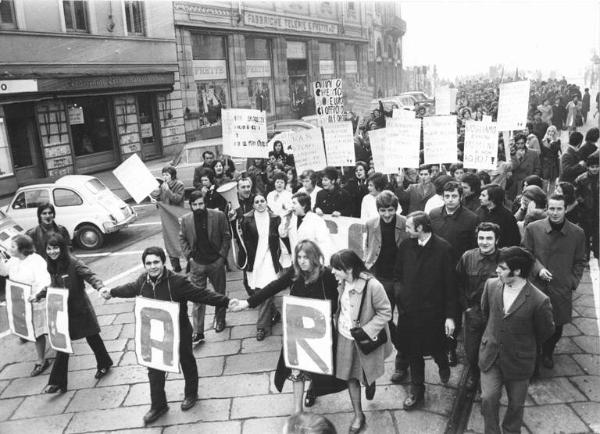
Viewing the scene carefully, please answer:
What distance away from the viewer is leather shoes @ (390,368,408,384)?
16.5 feet

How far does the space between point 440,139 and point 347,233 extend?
226 centimetres

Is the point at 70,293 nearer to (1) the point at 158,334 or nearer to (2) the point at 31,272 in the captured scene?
(2) the point at 31,272

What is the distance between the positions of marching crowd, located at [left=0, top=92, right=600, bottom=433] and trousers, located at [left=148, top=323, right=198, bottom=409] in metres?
0.01

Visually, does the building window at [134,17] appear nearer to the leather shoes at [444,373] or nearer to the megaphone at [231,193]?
the megaphone at [231,193]

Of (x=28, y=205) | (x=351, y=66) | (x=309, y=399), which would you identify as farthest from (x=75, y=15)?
(x=351, y=66)

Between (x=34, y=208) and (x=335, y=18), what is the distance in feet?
96.1

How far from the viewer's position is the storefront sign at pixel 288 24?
2705 centimetres

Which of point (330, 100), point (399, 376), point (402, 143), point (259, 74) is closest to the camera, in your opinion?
point (399, 376)

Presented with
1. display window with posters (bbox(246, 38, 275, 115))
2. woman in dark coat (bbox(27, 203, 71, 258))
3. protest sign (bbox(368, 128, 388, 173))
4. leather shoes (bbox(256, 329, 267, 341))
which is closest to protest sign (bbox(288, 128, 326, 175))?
protest sign (bbox(368, 128, 388, 173))

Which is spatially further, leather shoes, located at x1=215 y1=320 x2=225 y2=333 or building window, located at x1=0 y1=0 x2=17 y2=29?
building window, located at x1=0 y1=0 x2=17 y2=29

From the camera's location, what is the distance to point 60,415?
4.88 meters

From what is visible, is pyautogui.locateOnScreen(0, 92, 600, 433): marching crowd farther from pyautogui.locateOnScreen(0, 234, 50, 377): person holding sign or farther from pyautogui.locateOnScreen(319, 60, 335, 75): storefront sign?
pyautogui.locateOnScreen(319, 60, 335, 75): storefront sign

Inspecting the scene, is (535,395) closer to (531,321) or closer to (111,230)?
(531,321)

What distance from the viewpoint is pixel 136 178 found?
738 centimetres
